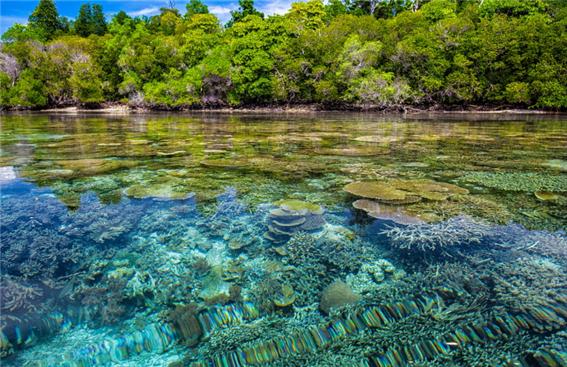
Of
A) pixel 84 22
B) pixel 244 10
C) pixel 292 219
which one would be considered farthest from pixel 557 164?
pixel 84 22

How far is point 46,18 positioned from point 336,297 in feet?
282

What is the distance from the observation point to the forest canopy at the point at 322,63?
2981cm

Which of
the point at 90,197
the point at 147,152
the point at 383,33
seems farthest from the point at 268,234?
the point at 383,33

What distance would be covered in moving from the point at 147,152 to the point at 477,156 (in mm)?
8210

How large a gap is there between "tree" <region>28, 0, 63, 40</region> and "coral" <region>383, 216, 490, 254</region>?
7978 centimetres

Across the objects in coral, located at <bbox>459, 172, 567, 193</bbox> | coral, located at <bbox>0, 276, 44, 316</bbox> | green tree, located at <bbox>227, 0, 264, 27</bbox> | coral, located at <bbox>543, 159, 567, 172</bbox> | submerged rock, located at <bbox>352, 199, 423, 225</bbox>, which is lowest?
coral, located at <bbox>0, 276, 44, 316</bbox>

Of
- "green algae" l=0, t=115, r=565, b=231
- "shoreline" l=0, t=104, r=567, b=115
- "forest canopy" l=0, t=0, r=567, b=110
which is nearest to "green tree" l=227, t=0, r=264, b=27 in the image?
"forest canopy" l=0, t=0, r=567, b=110

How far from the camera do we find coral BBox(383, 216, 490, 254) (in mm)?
3322

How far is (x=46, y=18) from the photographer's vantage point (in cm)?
6638

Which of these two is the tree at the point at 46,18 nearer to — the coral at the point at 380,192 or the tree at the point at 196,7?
the tree at the point at 196,7

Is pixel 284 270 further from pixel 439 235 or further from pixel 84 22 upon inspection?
pixel 84 22

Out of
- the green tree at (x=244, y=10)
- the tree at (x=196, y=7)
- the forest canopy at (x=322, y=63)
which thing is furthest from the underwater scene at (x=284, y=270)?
the tree at (x=196, y=7)

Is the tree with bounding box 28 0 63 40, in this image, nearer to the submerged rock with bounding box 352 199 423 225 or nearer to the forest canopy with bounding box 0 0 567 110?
the forest canopy with bounding box 0 0 567 110

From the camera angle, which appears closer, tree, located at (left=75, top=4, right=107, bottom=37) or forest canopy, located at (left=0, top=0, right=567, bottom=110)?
forest canopy, located at (left=0, top=0, right=567, bottom=110)
